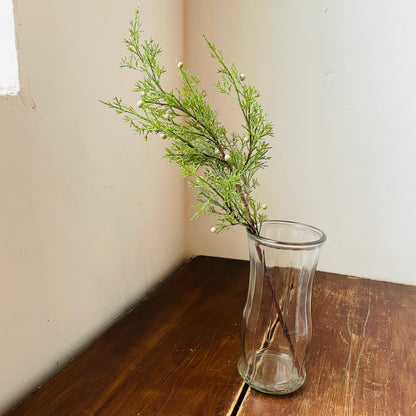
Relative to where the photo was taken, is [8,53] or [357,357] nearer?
[8,53]

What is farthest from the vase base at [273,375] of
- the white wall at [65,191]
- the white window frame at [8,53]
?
the white window frame at [8,53]

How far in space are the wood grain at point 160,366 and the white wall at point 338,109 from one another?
0.37m

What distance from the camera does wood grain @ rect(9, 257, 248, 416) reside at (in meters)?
0.63

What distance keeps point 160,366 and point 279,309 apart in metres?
0.23

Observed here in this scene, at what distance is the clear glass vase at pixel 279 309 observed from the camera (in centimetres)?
64

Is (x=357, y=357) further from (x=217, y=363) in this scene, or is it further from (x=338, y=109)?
(x=338, y=109)

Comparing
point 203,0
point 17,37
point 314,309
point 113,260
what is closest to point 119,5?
point 17,37

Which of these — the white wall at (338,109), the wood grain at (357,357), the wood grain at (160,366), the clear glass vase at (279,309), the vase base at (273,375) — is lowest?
the wood grain at (357,357)

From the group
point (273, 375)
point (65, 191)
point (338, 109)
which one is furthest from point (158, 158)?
point (273, 375)

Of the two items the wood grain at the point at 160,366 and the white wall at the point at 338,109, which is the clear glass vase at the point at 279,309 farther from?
the white wall at the point at 338,109

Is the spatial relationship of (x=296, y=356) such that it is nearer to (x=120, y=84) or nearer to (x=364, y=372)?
(x=364, y=372)

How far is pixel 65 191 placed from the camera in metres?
0.72

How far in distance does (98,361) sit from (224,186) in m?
0.38

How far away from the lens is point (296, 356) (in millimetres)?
682
